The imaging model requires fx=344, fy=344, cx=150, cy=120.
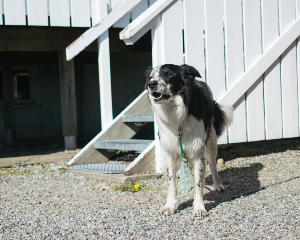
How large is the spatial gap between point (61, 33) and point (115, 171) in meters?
3.19

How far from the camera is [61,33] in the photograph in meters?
6.33

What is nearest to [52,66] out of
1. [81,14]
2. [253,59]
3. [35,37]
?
[35,37]

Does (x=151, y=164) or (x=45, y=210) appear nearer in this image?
(x=45, y=210)

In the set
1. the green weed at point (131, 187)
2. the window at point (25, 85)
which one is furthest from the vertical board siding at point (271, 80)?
the window at point (25, 85)

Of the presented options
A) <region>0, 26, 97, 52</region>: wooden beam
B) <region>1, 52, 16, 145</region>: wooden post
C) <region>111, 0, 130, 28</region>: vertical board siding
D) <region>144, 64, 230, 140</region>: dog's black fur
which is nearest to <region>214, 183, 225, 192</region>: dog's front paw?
<region>144, 64, 230, 140</region>: dog's black fur

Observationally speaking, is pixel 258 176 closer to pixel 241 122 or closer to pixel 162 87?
pixel 241 122

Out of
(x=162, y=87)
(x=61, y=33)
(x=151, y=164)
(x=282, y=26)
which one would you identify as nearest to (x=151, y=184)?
(x=151, y=164)

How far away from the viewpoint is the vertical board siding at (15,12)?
5.21 metres

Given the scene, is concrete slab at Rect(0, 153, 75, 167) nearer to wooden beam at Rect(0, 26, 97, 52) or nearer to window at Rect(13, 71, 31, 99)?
wooden beam at Rect(0, 26, 97, 52)

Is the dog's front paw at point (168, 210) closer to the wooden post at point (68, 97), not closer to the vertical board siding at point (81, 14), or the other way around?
the vertical board siding at point (81, 14)

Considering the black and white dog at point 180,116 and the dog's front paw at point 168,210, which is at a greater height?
the black and white dog at point 180,116

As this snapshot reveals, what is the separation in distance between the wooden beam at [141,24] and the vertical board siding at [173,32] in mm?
99

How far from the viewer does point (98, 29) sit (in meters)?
5.07

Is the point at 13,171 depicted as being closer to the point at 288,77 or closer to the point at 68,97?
the point at 68,97
